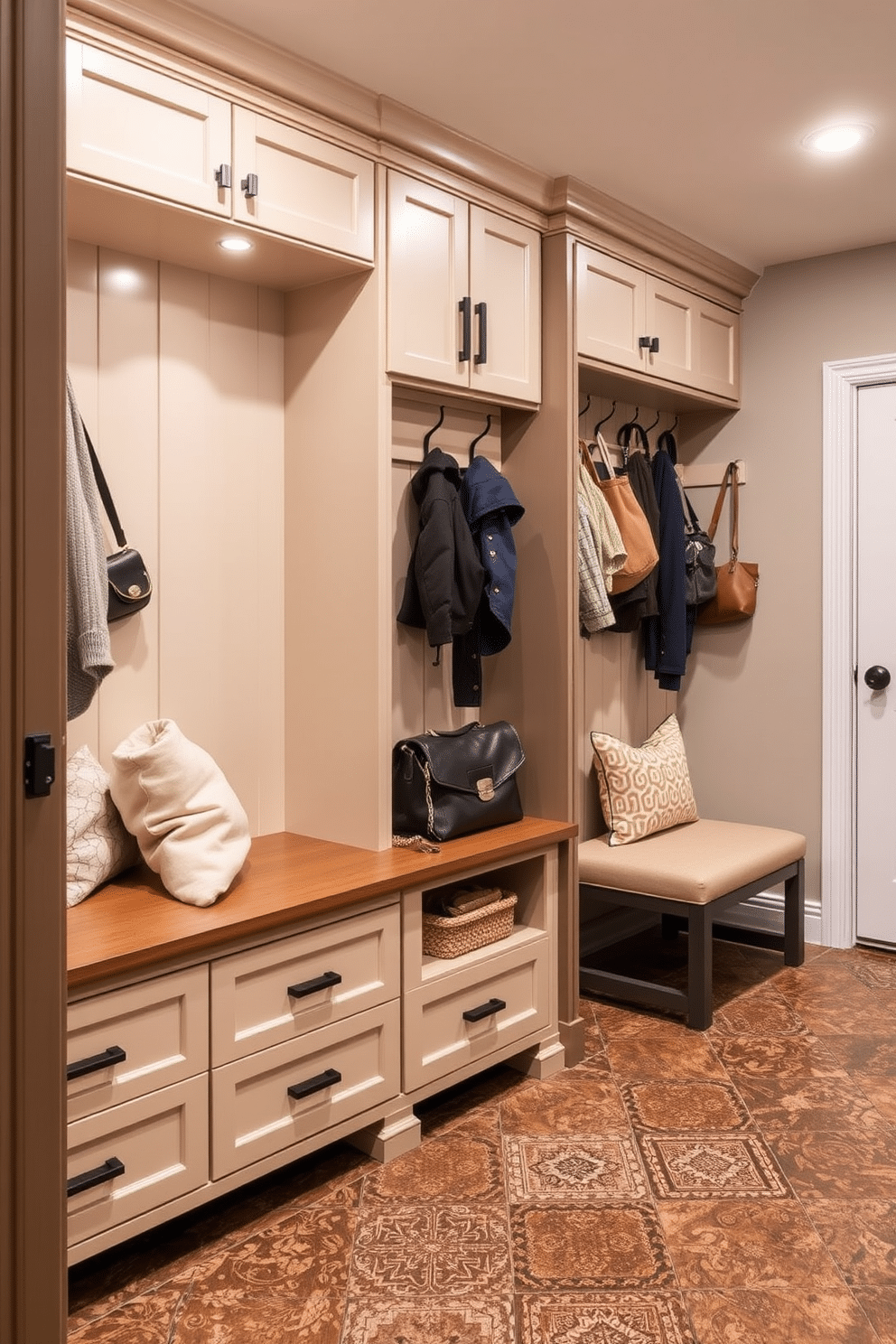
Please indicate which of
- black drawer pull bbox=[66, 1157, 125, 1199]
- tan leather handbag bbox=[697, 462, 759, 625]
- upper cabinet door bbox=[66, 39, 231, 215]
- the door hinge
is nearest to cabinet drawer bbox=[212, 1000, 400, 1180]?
black drawer pull bbox=[66, 1157, 125, 1199]

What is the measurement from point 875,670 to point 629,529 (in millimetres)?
1124

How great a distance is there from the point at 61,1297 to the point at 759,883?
8.67 ft

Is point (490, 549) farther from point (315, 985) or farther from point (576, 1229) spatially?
point (576, 1229)

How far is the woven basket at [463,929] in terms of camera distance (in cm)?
271

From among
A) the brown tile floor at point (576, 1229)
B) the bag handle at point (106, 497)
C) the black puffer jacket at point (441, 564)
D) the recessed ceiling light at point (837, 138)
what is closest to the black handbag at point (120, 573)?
the bag handle at point (106, 497)

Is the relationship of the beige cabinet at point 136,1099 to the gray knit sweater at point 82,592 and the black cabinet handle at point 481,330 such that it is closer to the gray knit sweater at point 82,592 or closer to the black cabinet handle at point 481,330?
the gray knit sweater at point 82,592

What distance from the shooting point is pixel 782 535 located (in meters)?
4.06

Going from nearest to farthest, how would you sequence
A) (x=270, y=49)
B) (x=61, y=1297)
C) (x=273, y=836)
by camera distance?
(x=61, y=1297) → (x=270, y=49) → (x=273, y=836)

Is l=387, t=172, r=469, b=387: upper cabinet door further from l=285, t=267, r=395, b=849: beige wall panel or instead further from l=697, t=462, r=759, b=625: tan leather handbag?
l=697, t=462, r=759, b=625: tan leather handbag

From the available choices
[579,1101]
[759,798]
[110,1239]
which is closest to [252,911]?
[110,1239]

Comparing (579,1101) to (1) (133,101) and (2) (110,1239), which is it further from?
(1) (133,101)

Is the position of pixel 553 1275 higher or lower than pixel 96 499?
lower

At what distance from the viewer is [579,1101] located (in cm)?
278

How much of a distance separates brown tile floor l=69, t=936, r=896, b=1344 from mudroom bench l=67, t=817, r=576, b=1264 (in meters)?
0.12
